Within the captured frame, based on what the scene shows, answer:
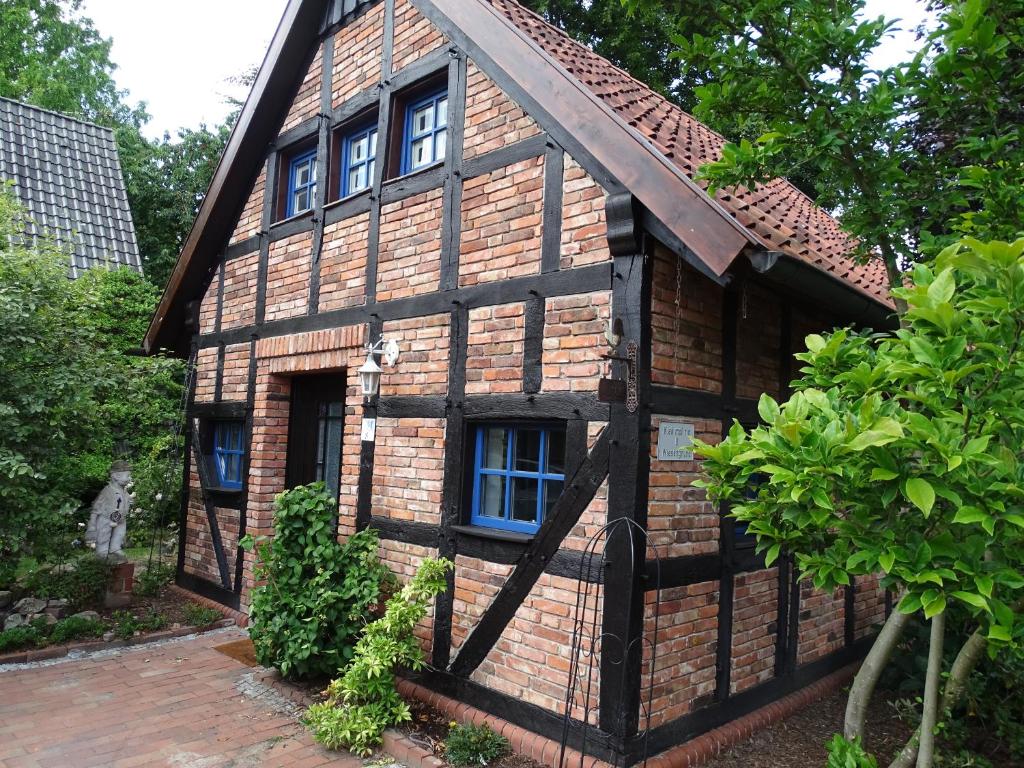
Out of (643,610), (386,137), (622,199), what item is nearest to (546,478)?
(643,610)

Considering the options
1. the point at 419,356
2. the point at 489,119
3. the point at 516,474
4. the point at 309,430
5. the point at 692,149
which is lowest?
the point at 516,474

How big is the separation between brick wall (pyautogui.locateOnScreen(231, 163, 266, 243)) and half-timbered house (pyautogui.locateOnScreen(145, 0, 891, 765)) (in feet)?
2.21

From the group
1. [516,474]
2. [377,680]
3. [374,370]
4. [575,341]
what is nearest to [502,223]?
[575,341]

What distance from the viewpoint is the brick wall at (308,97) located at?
276 inches

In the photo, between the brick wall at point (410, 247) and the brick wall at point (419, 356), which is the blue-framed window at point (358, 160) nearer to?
the brick wall at point (410, 247)

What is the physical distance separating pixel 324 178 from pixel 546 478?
3.83m

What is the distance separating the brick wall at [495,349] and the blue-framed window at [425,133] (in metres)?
1.50

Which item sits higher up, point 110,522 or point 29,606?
point 110,522

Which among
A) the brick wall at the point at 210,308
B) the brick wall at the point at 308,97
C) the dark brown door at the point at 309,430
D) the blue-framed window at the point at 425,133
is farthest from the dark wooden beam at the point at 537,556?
the brick wall at the point at 210,308

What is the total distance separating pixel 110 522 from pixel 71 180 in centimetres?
831

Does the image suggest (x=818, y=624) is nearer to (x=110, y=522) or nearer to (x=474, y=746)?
(x=474, y=746)

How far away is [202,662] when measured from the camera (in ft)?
19.6

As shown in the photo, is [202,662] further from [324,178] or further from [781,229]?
[781,229]

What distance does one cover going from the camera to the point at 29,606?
22.1 ft
